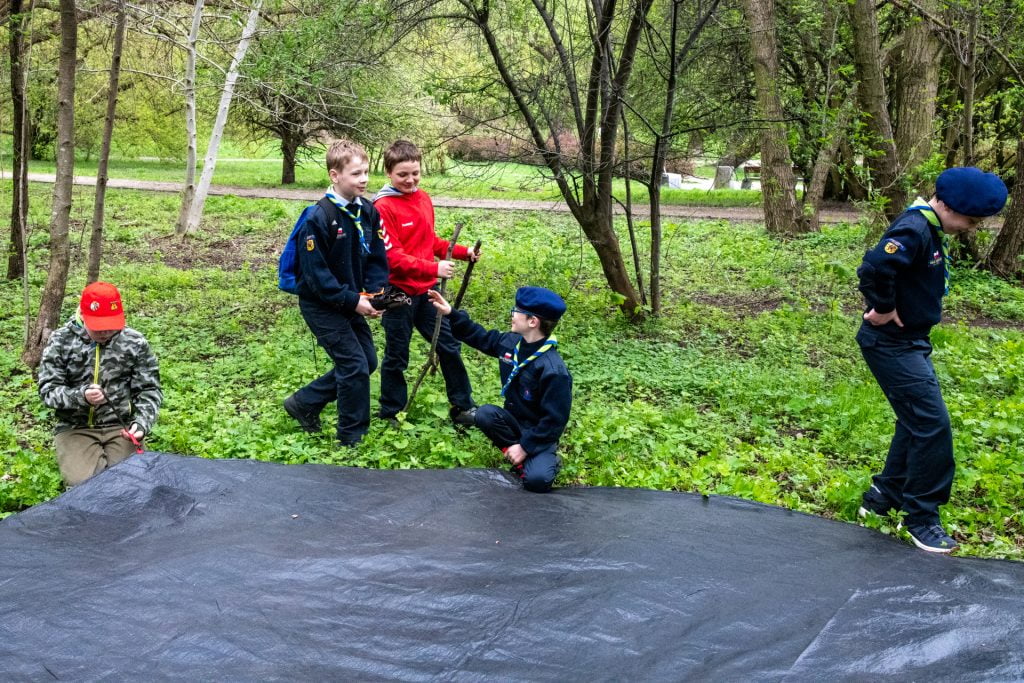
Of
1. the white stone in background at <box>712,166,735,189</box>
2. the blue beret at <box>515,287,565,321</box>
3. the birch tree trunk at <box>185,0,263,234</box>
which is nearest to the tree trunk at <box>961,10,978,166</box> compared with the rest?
the blue beret at <box>515,287,565,321</box>

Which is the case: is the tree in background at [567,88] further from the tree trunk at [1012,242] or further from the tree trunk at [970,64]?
the tree trunk at [1012,242]

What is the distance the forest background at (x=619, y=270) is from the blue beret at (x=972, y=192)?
4.54 ft

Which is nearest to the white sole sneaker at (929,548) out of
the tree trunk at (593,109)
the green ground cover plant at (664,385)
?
the green ground cover plant at (664,385)

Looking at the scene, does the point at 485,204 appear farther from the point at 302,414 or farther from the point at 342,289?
the point at 342,289

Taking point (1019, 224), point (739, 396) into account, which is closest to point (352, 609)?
point (739, 396)

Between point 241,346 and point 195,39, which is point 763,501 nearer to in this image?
point 241,346

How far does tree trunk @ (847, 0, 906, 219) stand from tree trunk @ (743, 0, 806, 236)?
4.64 feet

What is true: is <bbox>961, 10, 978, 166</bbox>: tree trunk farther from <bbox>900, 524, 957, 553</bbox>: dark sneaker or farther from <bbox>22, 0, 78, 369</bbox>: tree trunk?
<bbox>22, 0, 78, 369</bbox>: tree trunk

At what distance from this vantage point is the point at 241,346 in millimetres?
7281

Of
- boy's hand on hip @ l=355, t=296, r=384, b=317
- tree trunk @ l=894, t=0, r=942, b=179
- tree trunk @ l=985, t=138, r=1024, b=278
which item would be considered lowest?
boy's hand on hip @ l=355, t=296, r=384, b=317

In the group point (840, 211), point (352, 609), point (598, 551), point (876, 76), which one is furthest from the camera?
point (840, 211)

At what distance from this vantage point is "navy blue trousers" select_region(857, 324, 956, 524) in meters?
3.75

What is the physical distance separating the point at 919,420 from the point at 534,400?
169 cm

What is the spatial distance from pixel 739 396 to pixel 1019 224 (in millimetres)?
6019
